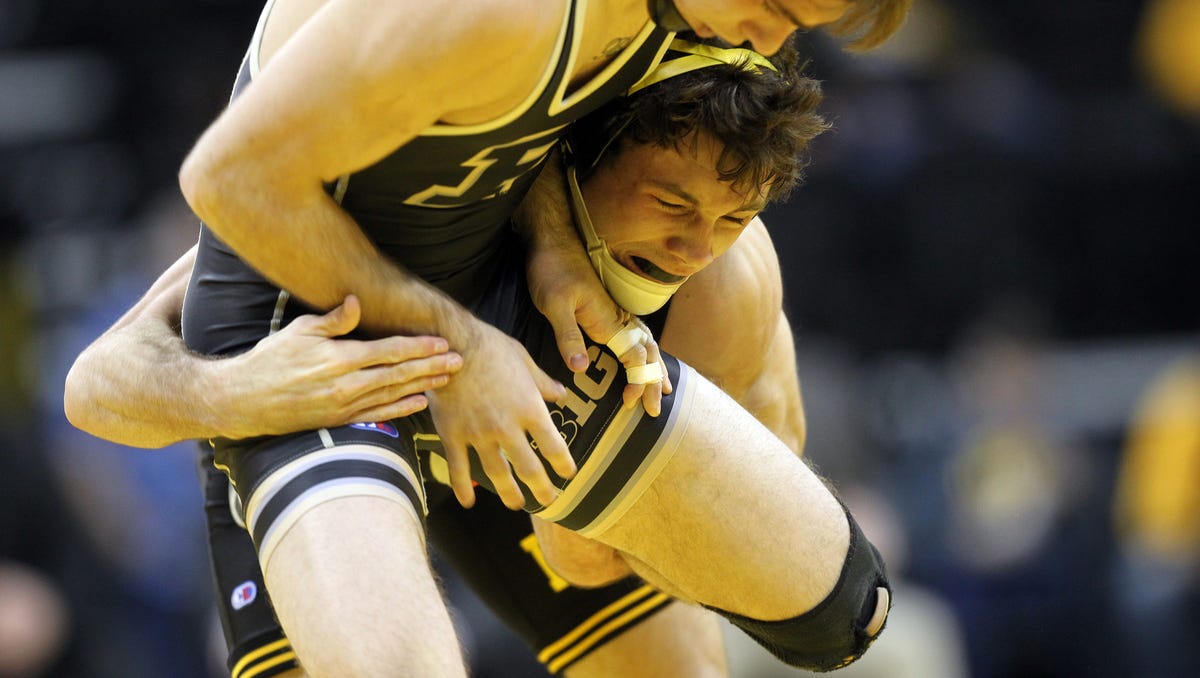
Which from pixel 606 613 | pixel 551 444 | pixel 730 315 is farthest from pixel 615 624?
pixel 551 444

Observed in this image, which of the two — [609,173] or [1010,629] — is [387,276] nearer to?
[609,173]

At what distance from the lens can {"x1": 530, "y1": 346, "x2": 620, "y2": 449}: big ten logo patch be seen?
3.32 metres

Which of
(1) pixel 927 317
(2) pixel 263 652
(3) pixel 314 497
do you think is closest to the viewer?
(3) pixel 314 497

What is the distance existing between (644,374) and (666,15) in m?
0.75

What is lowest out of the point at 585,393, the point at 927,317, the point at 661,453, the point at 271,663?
the point at 927,317

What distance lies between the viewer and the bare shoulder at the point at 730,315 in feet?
12.0

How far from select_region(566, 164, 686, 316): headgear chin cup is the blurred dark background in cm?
343

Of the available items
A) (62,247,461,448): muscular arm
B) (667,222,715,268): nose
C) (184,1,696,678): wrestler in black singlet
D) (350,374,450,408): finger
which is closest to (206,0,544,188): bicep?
(184,1,696,678): wrestler in black singlet

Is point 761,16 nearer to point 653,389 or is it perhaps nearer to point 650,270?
point 650,270

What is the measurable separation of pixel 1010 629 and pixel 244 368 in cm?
505

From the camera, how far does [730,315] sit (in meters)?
3.68

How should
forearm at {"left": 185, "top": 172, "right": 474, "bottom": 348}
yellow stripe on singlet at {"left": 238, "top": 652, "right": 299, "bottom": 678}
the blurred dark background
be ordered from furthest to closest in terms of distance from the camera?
the blurred dark background → yellow stripe on singlet at {"left": 238, "top": 652, "right": 299, "bottom": 678} → forearm at {"left": 185, "top": 172, "right": 474, "bottom": 348}

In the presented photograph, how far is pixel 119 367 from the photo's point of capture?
3.12 metres

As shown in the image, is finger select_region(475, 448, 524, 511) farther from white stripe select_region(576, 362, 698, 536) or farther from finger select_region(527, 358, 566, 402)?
white stripe select_region(576, 362, 698, 536)
